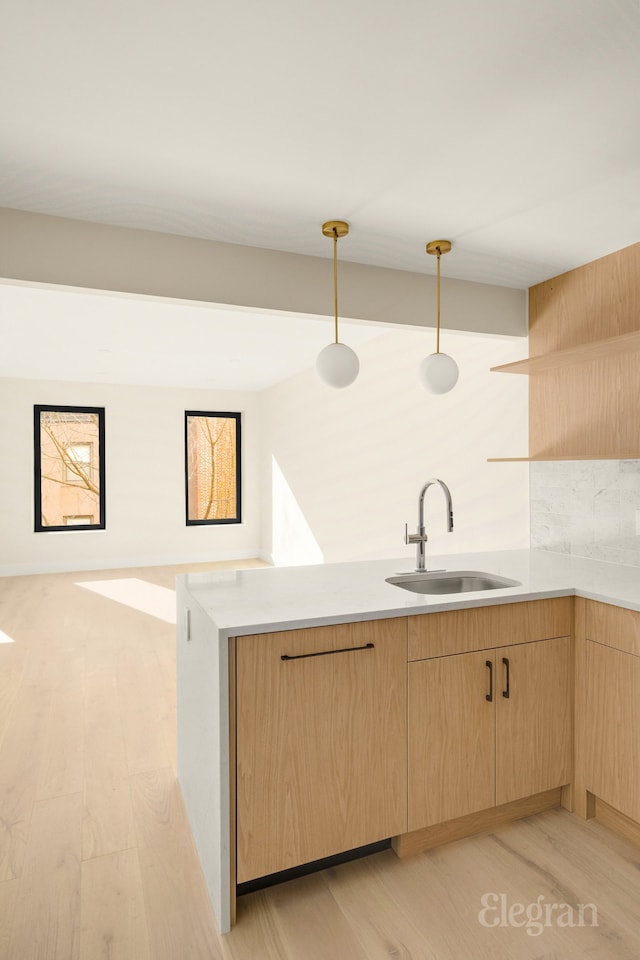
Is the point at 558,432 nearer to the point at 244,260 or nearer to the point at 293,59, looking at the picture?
the point at 244,260

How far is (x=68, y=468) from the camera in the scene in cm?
743

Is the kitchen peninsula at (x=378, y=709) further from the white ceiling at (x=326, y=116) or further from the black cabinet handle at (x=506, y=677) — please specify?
the white ceiling at (x=326, y=116)

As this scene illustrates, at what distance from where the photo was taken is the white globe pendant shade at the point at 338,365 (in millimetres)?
2307

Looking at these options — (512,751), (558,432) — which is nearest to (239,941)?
(512,751)

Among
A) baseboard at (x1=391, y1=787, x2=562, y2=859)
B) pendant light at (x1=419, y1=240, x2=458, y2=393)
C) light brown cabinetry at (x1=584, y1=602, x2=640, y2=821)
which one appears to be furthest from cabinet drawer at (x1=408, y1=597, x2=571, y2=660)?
pendant light at (x1=419, y1=240, x2=458, y2=393)

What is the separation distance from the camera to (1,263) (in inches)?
83.8

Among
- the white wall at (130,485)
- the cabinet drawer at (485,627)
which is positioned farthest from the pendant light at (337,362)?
the white wall at (130,485)

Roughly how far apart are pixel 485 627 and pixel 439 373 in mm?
1089

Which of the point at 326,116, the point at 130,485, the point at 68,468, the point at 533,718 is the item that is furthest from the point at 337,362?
the point at 68,468

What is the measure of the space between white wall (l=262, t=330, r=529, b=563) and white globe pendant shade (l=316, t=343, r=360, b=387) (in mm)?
1128

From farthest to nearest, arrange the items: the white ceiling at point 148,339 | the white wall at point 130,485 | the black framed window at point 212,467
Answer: the black framed window at point 212,467 → the white wall at point 130,485 → the white ceiling at point 148,339

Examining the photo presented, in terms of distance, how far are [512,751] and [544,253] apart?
83.9 inches

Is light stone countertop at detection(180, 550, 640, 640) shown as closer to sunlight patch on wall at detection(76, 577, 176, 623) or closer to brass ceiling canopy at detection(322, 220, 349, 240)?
brass ceiling canopy at detection(322, 220, 349, 240)

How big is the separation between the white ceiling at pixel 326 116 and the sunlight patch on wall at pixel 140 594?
3.66 m
